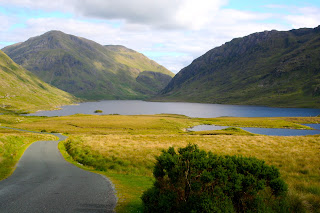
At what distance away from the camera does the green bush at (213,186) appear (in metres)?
9.30

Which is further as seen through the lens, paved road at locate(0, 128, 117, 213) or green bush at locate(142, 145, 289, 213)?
paved road at locate(0, 128, 117, 213)

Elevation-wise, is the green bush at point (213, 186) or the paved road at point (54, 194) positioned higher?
the green bush at point (213, 186)

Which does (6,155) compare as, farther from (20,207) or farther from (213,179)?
(213,179)

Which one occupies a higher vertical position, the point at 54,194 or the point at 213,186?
the point at 213,186

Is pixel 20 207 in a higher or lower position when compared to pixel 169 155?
lower

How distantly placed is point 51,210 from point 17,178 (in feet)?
36.8

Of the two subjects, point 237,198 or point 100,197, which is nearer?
point 237,198

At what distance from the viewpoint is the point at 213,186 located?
9531 mm

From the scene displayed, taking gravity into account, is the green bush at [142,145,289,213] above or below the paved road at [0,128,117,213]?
above

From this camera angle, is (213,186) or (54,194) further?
(54,194)

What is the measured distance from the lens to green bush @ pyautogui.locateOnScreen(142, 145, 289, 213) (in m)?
9.30

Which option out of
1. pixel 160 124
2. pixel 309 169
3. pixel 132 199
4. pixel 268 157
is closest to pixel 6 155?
pixel 132 199

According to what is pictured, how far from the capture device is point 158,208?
32.2 feet

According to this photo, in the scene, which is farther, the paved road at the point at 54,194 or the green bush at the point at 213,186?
the paved road at the point at 54,194
